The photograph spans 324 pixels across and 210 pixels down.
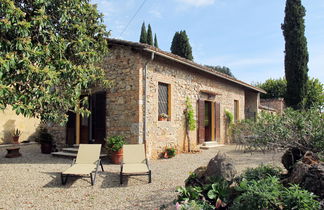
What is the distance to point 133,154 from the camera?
567 centimetres

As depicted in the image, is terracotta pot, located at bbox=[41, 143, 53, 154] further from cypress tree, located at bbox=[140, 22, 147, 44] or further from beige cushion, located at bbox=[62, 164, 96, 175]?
cypress tree, located at bbox=[140, 22, 147, 44]

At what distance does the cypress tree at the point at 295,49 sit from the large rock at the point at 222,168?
48.2 feet

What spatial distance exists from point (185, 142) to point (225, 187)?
5850mm

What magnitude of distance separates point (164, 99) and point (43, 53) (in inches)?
197

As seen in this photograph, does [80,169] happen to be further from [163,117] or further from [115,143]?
[163,117]

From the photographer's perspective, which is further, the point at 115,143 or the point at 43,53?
the point at 115,143

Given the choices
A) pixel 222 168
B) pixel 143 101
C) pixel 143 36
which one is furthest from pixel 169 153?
pixel 143 36

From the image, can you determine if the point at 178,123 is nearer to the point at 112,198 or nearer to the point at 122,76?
the point at 122,76

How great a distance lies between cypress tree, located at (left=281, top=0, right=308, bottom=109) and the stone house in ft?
30.4

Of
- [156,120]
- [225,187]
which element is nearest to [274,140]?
[225,187]

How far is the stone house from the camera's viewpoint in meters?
7.29

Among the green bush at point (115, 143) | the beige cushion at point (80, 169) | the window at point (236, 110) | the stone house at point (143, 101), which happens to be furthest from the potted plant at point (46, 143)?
the window at point (236, 110)

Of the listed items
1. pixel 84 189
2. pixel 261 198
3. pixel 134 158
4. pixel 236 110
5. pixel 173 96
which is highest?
pixel 173 96

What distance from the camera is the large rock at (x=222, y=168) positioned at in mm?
3463
